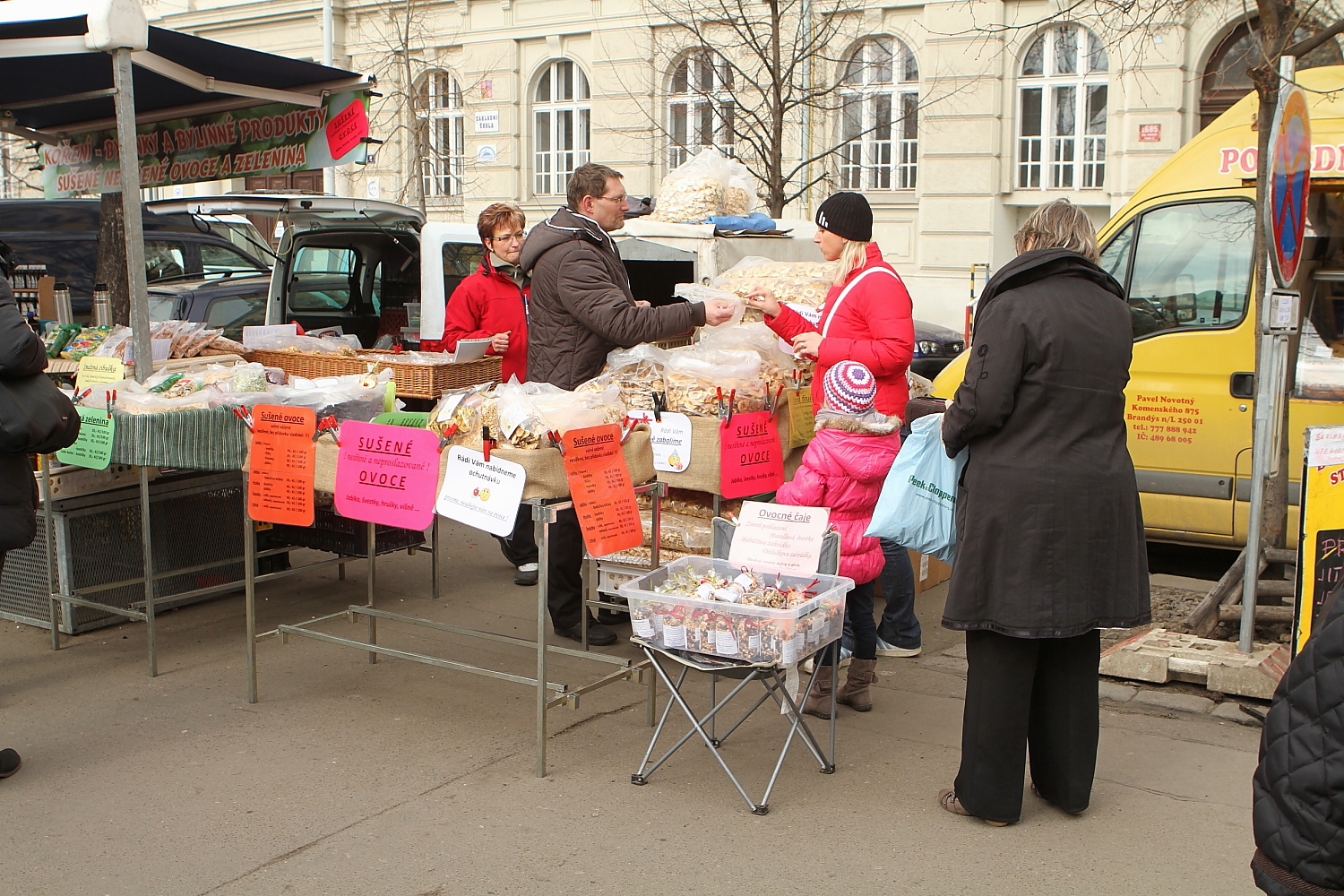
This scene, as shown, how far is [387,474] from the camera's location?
14.3 ft

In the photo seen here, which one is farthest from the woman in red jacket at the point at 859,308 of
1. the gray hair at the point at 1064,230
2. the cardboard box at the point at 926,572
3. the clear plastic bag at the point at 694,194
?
the clear plastic bag at the point at 694,194

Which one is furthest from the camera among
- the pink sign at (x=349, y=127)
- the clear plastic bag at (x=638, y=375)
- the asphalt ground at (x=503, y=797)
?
the pink sign at (x=349, y=127)

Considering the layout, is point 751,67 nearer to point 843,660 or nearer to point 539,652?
point 843,660

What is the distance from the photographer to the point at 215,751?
14.4 ft

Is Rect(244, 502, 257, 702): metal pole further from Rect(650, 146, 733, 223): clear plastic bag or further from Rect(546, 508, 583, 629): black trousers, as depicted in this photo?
Rect(650, 146, 733, 223): clear plastic bag

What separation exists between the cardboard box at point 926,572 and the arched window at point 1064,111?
38.9 feet

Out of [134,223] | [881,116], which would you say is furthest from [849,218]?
[881,116]

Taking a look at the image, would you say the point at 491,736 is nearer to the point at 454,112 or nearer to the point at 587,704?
the point at 587,704

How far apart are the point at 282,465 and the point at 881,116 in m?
15.6

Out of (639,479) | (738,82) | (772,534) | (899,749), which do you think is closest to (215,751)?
(639,479)

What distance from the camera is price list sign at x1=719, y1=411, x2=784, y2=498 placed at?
4.79 meters

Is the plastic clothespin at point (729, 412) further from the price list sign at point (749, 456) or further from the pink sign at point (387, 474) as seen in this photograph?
the pink sign at point (387, 474)

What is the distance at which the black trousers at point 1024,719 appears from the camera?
3633 millimetres

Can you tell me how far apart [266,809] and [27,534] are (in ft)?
4.27
